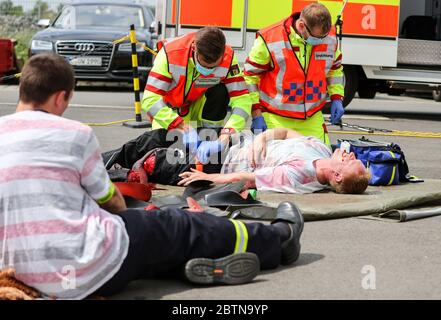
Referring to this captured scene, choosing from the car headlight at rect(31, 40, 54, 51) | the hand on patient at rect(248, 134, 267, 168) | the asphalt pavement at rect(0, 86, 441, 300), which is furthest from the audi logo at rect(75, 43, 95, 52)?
the asphalt pavement at rect(0, 86, 441, 300)

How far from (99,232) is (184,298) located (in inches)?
19.4

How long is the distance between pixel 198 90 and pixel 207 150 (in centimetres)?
69

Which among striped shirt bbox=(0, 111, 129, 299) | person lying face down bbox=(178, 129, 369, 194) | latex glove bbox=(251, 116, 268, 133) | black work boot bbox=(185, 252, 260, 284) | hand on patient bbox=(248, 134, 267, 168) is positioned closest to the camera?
striped shirt bbox=(0, 111, 129, 299)

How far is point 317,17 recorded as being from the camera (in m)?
7.46

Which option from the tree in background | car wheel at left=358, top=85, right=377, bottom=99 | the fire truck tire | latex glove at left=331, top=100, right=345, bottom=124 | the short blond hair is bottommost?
the fire truck tire

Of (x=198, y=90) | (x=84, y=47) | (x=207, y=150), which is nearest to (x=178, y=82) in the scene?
(x=198, y=90)

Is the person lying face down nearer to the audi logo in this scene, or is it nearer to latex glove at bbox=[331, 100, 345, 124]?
latex glove at bbox=[331, 100, 345, 124]

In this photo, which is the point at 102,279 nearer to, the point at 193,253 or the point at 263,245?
the point at 193,253

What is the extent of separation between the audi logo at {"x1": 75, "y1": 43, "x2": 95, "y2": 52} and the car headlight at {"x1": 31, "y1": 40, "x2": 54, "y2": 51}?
46cm

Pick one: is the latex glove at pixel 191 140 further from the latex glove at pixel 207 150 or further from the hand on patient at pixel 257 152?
the hand on patient at pixel 257 152

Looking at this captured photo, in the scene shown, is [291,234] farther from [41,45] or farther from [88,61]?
[41,45]

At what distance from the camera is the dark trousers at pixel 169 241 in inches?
151

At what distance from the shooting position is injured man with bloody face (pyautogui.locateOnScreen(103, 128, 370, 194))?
6195mm

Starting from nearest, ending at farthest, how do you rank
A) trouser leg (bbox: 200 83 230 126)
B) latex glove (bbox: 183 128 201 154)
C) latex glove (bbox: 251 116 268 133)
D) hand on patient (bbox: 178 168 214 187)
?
hand on patient (bbox: 178 168 214 187) → latex glove (bbox: 183 128 201 154) → trouser leg (bbox: 200 83 230 126) → latex glove (bbox: 251 116 268 133)
